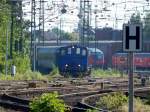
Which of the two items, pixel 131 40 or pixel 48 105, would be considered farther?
pixel 48 105

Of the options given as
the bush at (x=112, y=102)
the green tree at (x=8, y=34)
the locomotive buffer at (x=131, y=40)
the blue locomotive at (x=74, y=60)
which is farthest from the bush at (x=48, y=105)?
the blue locomotive at (x=74, y=60)

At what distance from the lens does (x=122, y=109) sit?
14820 mm

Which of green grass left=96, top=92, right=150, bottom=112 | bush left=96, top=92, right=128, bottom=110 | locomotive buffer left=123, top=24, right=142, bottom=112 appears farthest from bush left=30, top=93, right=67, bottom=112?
bush left=96, top=92, right=128, bottom=110

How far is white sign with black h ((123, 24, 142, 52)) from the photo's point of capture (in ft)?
28.9

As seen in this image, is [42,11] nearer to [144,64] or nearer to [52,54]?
[52,54]

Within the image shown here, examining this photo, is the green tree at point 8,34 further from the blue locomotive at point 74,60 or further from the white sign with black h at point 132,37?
the white sign with black h at point 132,37

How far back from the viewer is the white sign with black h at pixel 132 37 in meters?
8.80

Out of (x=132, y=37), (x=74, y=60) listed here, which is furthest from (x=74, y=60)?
(x=132, y=37)

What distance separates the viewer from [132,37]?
8.86m

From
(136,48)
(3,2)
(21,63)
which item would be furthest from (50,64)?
→ (136,48)

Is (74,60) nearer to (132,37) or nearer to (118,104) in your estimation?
(118,104)

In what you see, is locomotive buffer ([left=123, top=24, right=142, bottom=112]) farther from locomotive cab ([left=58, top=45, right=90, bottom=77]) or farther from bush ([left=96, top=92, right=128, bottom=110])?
locomotive cab ([left=58, top=45, right=90, bottom=77])

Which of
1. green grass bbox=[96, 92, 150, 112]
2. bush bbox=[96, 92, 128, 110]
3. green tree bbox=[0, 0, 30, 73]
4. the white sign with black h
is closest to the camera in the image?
the white sign with black h

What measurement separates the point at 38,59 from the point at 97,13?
27.5 feet
